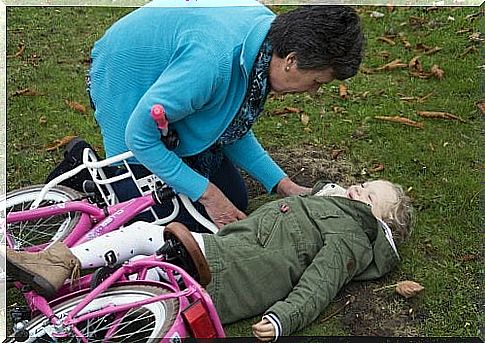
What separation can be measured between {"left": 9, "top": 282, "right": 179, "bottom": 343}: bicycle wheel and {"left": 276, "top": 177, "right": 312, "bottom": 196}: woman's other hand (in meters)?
0.49

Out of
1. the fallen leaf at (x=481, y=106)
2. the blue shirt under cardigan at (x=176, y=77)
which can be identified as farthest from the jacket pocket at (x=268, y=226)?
the fallen leaf at (x=481, y=106)

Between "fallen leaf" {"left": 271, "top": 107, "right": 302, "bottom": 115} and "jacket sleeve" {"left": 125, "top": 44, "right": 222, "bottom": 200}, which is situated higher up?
"jacket sleeve" {"left": 125, "top": 44, "right": 222, "bottom": 200}

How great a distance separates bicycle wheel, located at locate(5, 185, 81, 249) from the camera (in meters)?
1.40

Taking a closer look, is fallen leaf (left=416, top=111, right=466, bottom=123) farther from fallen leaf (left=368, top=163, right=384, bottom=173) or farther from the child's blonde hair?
the child's blonde hair

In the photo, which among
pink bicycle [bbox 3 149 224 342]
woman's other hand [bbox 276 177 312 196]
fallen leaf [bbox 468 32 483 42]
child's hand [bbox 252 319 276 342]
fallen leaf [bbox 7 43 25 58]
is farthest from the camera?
fallen leaf [bbox 468 32 483 42]

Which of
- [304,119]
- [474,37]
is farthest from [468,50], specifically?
[304,119]

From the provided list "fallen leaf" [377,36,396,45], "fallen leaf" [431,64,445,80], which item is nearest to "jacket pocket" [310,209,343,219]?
"fallen leaf" [431,64,445,80]

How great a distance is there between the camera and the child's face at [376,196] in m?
1.49

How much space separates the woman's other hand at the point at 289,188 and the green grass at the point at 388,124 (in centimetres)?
19

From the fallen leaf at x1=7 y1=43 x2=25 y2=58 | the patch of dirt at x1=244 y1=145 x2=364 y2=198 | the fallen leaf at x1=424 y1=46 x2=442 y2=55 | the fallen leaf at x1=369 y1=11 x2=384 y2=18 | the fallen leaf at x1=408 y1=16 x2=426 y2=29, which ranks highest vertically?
the fallen leaf at x1=7 y1=43 x2=25 y2=58

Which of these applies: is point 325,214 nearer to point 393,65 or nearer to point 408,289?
point 408,289

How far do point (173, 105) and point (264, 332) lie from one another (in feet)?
1.25

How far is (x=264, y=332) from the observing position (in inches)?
49.3

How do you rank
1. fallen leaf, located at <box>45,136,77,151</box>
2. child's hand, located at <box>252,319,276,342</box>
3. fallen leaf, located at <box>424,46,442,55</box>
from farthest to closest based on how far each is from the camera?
fallen leaf, located at <box>424,46,442,55</box> → fallen leaf, located at <box>45,136,77,151</box> → child's hand, located at <box>252,319,276,342</box>
